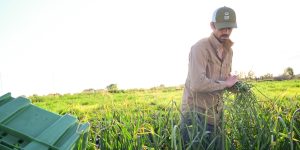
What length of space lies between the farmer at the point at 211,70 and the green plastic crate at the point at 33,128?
1.28m

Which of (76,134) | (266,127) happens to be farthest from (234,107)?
(76,134)

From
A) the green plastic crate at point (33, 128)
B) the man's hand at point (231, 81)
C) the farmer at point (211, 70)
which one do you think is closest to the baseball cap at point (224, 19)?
the farmer at point (211, 70)

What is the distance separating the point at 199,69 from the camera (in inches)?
170

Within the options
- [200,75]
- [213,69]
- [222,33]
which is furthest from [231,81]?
[222,33]

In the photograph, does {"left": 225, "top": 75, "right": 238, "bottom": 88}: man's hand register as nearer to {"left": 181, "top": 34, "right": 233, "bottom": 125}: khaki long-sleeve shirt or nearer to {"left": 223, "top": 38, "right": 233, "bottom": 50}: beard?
{"left": 181, "top": 34, "right": 233, "bottom": 125}: khaki long-sleeve shirt

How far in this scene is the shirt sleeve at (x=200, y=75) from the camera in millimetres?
4297

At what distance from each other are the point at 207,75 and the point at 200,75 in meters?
0.40

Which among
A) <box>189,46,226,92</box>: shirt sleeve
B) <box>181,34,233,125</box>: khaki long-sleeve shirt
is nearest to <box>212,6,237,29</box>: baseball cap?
<box>181,34,233,125</box>: khaki long-sleeve shirt

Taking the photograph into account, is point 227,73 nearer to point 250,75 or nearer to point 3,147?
point 250,75

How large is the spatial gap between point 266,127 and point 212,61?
46.7 inches

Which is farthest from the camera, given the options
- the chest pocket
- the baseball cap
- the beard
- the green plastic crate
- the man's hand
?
the beard

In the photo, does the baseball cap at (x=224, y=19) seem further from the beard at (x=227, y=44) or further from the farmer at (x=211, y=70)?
the beard at (x=227, y=44)

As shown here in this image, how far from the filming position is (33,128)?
3.17 meters

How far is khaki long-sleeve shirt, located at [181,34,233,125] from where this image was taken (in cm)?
432
